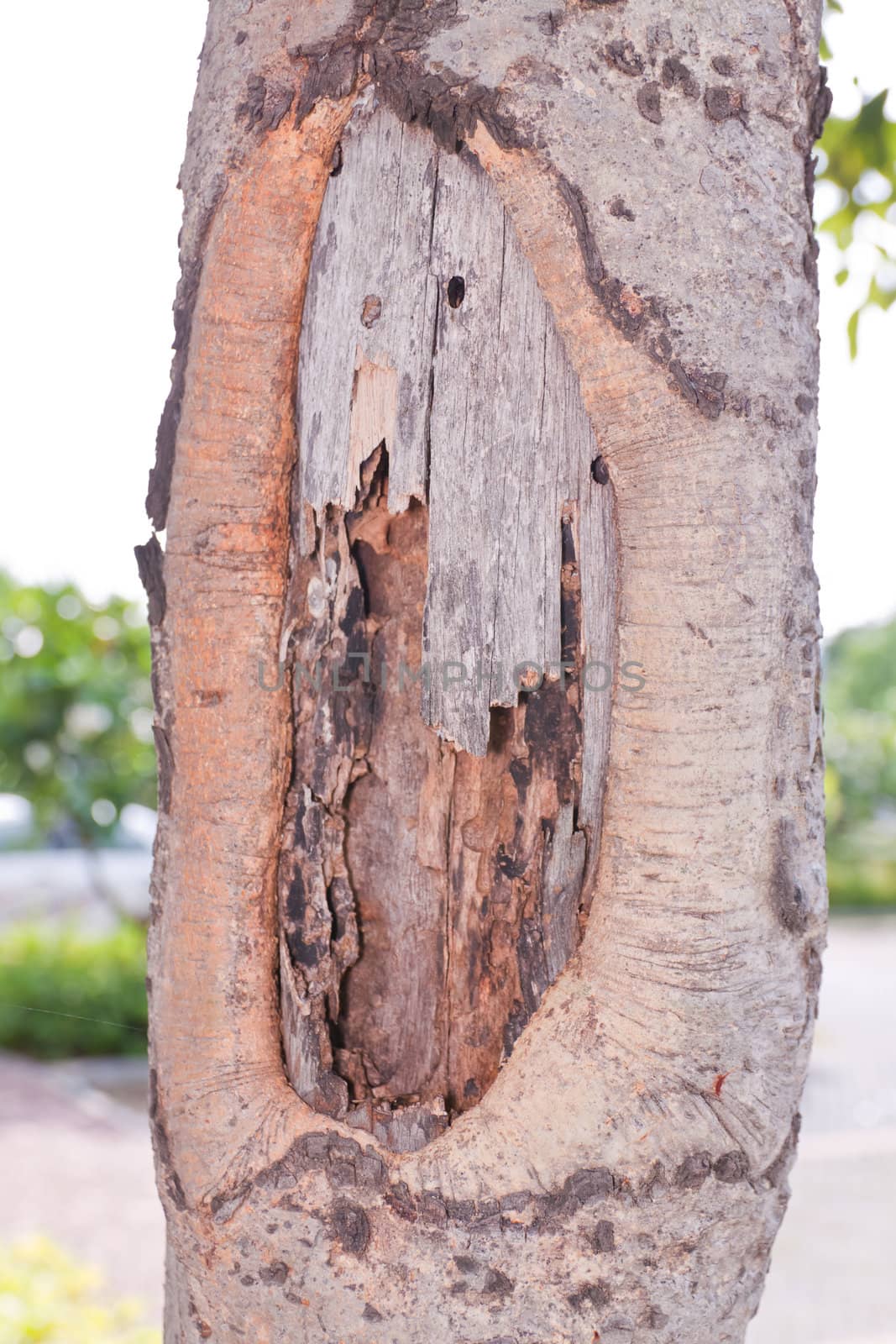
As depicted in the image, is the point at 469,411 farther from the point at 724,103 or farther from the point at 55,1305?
the point at 55,1305

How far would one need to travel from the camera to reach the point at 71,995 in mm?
7645

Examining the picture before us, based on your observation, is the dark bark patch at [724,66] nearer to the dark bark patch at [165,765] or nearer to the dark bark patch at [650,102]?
the dark bark patch at [650,102]

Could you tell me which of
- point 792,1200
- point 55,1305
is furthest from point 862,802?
point 55,1305

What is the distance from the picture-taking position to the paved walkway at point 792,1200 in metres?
4.60

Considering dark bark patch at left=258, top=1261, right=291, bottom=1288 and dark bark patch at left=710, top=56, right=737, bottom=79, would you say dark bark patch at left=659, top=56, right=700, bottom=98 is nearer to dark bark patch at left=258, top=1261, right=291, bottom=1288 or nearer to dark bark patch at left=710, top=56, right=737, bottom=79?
dark bark patch at left=710, top=56, right=737, bottom=79

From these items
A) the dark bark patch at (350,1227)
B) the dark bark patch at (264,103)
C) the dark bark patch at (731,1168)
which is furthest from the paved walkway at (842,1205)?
the dark bark patch at (264,103)

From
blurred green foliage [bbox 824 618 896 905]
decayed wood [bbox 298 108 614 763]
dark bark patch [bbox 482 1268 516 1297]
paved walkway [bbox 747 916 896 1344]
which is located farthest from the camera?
blurred green foliage [bbox 824 618 896 905]

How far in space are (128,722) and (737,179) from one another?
22.3 ft

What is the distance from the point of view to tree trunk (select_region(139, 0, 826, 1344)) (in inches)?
52.6

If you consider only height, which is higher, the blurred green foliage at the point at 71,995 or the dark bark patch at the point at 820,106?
the dark bark patch at the point at 820,106

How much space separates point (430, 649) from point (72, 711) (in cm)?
676

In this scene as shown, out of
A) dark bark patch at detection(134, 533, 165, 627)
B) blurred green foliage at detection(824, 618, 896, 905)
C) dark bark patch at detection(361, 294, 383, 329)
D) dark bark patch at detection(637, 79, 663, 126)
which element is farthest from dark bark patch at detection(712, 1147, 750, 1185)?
blurred green foliage at detection(824, 618, 896, 905)

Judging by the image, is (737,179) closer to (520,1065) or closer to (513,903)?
(513,903)

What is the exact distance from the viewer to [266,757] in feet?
5.01
